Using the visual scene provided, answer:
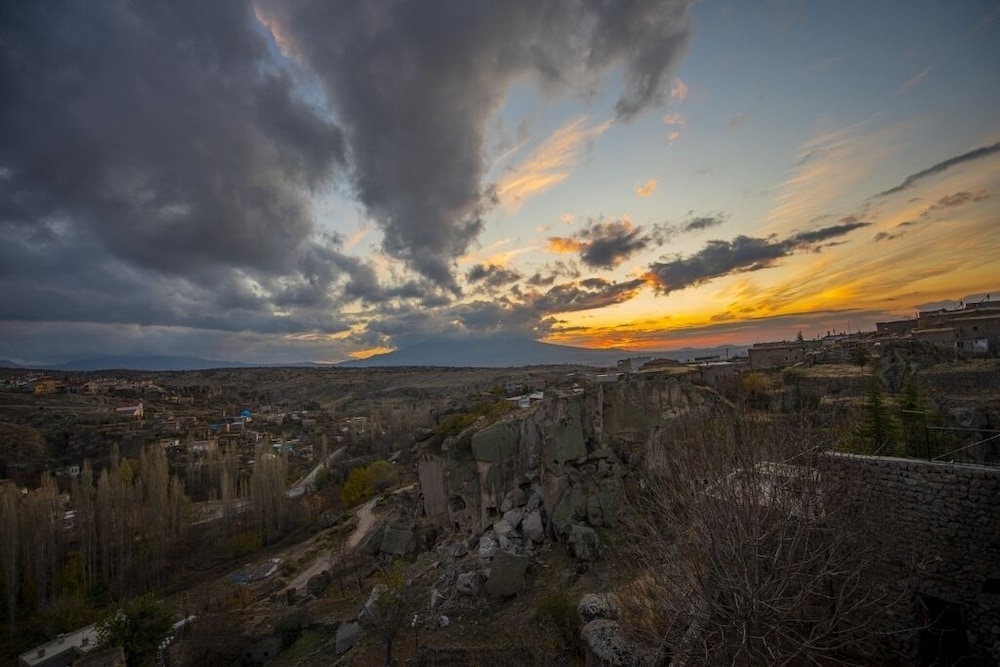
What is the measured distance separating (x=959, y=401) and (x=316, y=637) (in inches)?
1528

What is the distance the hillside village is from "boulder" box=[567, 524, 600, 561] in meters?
0.10

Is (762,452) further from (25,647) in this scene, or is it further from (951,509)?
(25,647)

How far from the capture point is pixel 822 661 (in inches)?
295

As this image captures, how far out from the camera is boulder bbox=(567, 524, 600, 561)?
1942 cm

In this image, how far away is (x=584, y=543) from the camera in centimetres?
1964

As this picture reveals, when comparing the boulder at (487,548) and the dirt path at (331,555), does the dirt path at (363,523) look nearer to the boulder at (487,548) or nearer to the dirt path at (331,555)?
the dirt path at (331,555)

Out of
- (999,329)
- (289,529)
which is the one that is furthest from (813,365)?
(289,529)

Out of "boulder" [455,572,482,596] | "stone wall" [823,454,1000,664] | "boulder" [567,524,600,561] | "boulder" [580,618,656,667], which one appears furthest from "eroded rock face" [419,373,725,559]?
"stone wall" [823,454,1000,664]

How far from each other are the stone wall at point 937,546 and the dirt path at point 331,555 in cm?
3716

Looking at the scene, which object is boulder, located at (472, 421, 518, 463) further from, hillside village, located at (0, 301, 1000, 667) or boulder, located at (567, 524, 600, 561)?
boulder, located at (567, 524, 600, 561)

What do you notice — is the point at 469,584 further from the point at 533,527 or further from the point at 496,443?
the point at 496,443

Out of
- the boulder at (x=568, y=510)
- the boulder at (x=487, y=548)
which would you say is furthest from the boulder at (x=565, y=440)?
the boulder at (x=487, y=548)

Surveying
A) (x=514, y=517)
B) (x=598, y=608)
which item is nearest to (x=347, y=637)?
(x=514, y=517)

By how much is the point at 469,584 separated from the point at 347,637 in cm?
719
